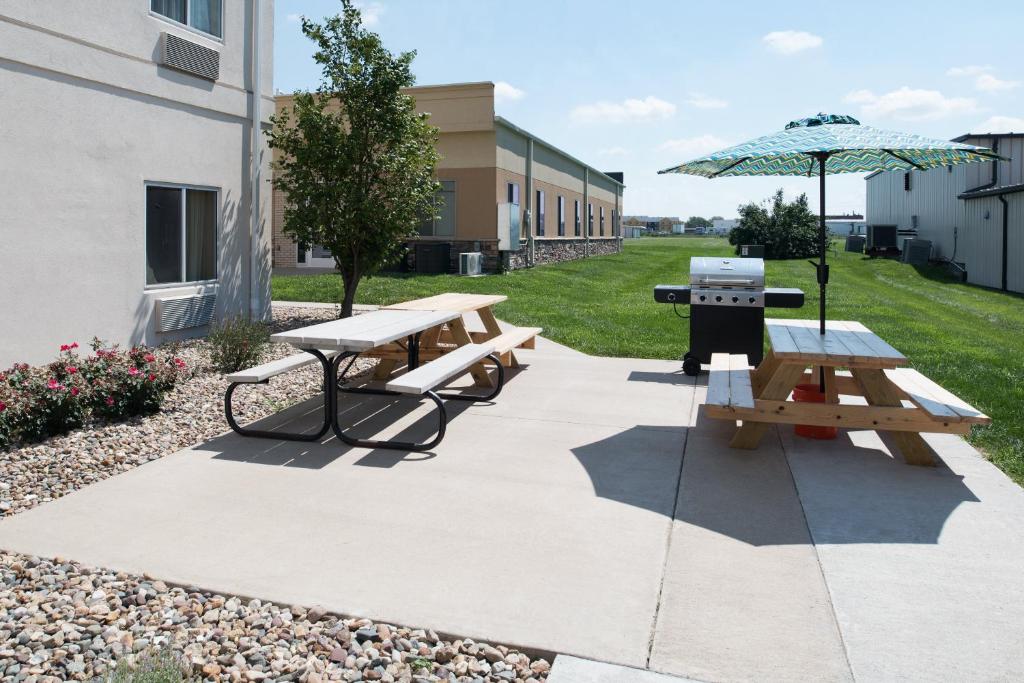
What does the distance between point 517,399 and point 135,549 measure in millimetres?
4311

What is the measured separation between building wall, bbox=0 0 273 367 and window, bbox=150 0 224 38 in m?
0.15

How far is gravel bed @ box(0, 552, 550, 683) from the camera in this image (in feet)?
10.3

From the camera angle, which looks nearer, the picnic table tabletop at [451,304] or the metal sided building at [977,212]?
the picnic table tabletop at [451,304]

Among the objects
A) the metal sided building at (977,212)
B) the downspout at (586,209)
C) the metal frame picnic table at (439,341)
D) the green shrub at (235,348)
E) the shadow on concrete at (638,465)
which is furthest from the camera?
the downspout at (586,209)

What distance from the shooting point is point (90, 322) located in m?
8.91

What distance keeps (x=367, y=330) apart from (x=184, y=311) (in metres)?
4.48

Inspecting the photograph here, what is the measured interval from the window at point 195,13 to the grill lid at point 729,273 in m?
6.83

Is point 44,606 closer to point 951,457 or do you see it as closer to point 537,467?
point 537,467

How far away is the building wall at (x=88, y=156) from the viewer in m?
7.94

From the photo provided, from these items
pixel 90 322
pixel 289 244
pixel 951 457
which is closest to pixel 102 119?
pixel 90 322

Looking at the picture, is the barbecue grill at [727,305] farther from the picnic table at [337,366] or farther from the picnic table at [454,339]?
the picnic table at [337,366]

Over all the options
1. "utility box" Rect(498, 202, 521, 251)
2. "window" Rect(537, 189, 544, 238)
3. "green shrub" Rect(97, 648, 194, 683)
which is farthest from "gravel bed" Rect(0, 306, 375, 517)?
"window" Rect(537, 189, 544, 238)

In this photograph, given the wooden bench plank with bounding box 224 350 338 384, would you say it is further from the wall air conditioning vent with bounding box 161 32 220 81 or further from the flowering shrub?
the wall air conditioning vent with bounding box 161 32 220 81

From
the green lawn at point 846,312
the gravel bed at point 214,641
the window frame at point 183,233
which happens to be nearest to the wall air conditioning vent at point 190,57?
the window frame at point 183,233
